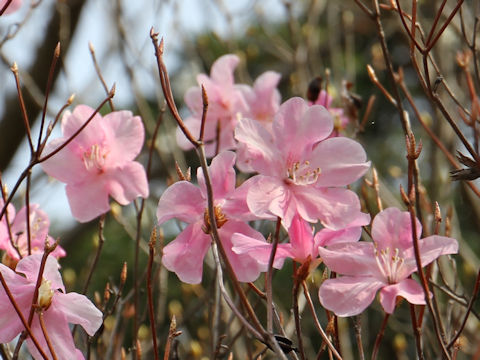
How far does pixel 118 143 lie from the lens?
1447mm

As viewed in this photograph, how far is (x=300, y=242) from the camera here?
1.09 metres

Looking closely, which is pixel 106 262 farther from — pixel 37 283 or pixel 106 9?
pixel 37 283

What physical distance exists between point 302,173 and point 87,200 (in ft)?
1.53

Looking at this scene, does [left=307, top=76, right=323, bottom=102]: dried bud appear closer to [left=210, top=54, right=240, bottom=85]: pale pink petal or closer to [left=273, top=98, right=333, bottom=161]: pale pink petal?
[left=210, top=54, right=240, bottom=85]: pale pink petal

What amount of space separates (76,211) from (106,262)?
3385 millimetres

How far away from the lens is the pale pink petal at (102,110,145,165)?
144cm

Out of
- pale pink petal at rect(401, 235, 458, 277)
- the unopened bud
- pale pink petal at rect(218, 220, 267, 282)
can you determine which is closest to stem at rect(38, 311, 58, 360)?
the unopened bud

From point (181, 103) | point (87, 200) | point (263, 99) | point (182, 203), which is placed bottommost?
point (181, 103)

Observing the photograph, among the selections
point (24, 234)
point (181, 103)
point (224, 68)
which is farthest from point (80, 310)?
point (181, 103)

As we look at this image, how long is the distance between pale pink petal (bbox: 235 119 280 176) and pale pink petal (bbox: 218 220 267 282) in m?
0.10

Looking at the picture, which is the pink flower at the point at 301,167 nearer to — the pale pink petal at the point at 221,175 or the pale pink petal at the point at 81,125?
the pale pink petal at the point at 221,175

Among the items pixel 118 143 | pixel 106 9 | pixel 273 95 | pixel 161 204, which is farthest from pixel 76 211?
pixel 106 9

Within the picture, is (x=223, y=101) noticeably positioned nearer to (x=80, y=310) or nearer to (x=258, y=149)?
(x=258, y=149)

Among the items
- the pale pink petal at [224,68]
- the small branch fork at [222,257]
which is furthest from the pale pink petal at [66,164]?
the pale pink petal at [224,68]
